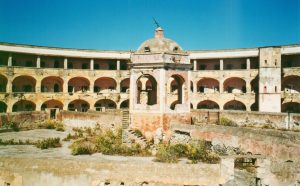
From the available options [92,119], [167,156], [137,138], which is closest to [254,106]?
[92,119]

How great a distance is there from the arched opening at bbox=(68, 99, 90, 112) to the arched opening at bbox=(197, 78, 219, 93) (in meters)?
15.8

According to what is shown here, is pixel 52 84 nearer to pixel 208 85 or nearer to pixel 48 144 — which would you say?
pixel 208 85

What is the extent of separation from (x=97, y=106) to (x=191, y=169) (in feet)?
109

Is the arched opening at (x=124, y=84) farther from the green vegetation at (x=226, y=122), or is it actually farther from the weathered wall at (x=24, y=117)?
the green vegetation at (x=226, y=122)

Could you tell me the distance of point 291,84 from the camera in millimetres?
40375

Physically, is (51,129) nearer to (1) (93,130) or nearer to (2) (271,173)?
(1) (93,130)

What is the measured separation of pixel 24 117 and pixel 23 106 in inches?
501

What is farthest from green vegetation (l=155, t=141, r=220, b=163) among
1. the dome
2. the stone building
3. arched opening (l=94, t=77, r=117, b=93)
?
arched opening (l=94, t=77, r=117, b=93)

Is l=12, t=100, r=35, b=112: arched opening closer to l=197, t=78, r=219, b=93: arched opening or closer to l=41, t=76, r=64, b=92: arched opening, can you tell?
l=41, t=76, r=64, b=92: arched opening

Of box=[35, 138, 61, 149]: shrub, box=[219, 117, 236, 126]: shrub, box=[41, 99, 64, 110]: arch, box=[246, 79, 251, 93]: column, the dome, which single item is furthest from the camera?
box=[41, 99, 64, 110]: arch

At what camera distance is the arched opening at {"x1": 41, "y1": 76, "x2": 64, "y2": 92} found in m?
43.1

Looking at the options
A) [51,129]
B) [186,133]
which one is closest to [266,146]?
[186,133]

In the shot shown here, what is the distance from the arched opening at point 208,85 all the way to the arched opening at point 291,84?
8606mm

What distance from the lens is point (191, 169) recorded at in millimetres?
14344
